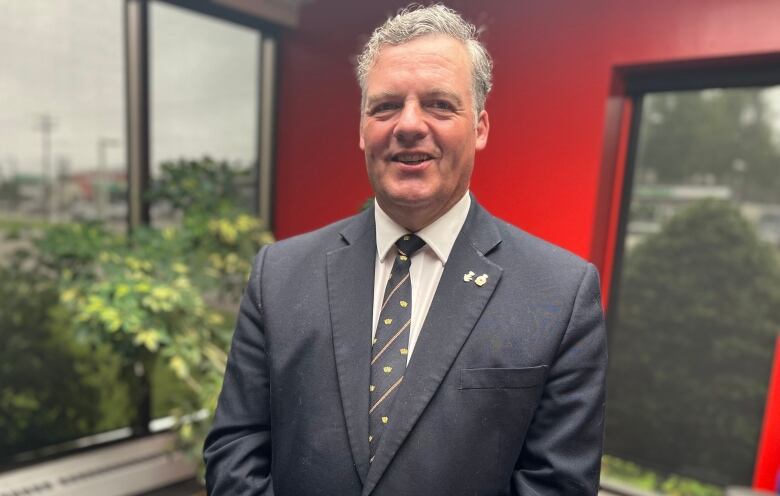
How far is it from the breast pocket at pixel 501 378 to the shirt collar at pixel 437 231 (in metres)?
0.23

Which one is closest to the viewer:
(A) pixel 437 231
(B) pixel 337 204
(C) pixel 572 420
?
(C) pixel 572 420

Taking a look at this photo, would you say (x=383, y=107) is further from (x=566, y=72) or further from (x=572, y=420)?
(x=566, y=72)

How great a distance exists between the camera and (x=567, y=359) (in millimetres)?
917

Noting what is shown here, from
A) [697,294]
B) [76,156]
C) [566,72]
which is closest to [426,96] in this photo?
[566,72]

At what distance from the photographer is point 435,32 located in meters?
0.93

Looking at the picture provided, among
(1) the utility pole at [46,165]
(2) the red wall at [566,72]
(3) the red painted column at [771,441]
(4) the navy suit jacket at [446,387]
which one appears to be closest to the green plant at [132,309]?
(1) the utility pole at [46,165]

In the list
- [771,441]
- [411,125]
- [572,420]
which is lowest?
[771,441]

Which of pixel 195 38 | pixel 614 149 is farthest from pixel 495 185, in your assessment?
pixel 195 38

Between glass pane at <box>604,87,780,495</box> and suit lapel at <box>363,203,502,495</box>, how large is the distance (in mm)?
1570

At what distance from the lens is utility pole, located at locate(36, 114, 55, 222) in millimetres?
2375

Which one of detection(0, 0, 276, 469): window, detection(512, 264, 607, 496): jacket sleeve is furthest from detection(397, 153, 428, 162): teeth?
detection(0, 0, 276, 469): window

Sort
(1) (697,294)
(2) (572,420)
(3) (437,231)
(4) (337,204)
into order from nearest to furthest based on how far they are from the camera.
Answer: (2) (572,420) < (3) (437,231) < (1) (697,294) < (4) (337,204)

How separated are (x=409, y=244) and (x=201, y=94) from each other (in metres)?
2.30

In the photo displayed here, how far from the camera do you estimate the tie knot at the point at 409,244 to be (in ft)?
3.34
